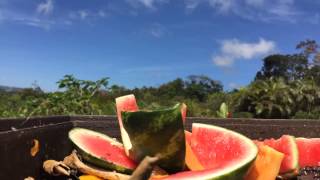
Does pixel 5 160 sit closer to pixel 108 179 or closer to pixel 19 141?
pixel 19 141

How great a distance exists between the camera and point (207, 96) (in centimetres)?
4297

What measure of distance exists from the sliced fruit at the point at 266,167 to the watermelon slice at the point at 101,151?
277 millimetres

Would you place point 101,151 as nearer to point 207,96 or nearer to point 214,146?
point 214,146

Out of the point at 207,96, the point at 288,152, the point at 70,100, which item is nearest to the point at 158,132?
the point at 288,152

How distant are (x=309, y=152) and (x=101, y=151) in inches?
27.9

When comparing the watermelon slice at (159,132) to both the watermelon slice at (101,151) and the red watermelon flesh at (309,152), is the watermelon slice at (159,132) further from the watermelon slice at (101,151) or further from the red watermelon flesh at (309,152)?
the red watermelon flesh at (309,152)

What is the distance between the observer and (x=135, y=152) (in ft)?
4.55

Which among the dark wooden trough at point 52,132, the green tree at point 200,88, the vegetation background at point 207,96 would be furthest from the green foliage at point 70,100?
the green tree at point 200,88

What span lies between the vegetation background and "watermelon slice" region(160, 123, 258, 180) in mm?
1266

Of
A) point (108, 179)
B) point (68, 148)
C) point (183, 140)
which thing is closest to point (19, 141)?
point (108, 179)

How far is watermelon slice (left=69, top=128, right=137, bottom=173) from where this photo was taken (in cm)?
143

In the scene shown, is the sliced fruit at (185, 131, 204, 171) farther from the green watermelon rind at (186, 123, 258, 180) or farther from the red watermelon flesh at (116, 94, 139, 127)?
the red watermelon flesh at (116, 94, 139, 127)

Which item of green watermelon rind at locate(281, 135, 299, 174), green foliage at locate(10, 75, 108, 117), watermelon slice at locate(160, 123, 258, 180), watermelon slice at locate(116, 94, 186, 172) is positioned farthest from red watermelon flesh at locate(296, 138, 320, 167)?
green foliage at locate(10, 75, 108, 117)

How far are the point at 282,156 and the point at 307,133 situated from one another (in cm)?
114
